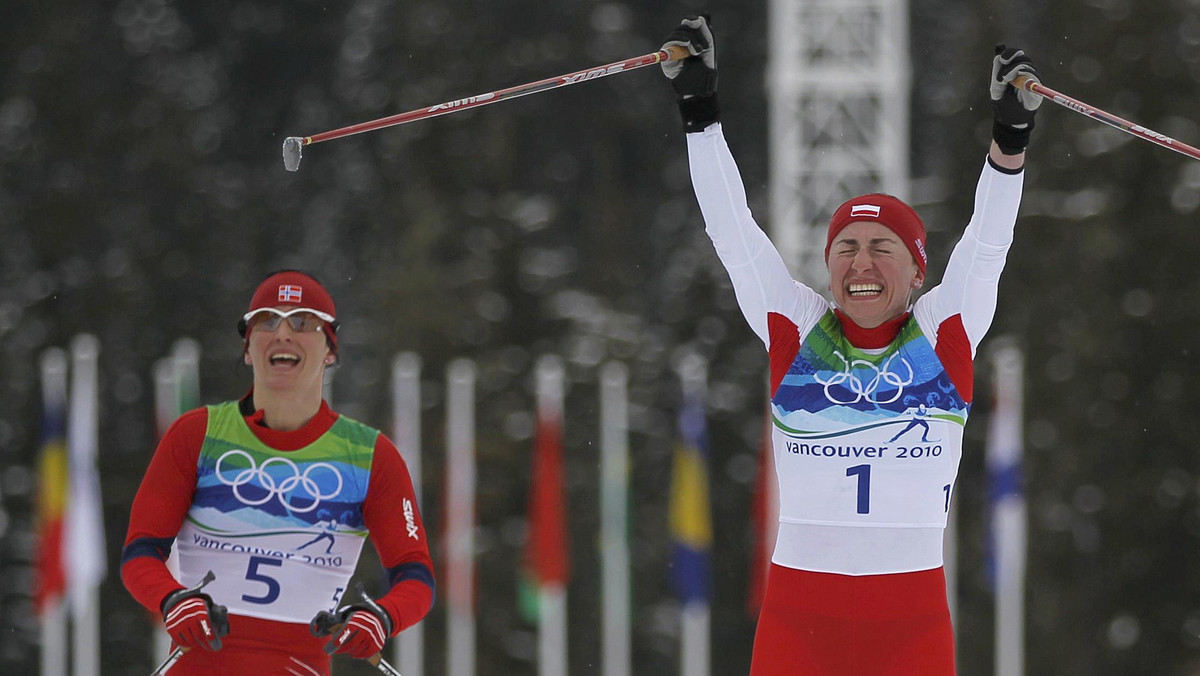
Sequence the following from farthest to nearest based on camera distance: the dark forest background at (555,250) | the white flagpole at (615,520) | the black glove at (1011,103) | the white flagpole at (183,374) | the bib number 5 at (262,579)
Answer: the dark forest background at (555,250) < the white flagpole at (615,520) < the white flagpole at (183,374) < the bib number 5 at (262,579) < the black glove at (1011,103)

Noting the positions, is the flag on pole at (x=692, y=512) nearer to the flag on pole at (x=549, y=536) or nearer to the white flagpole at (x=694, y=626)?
the white flagpole at (x=694, y=626)

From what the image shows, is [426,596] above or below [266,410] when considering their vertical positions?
below

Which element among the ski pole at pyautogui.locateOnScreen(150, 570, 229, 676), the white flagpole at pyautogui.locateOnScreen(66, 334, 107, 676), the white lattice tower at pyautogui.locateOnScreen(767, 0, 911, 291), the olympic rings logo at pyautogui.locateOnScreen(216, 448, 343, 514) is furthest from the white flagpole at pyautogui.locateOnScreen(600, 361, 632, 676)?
the ski pole at pyautogui.locateOnScreen(150, 570, 229, 676)

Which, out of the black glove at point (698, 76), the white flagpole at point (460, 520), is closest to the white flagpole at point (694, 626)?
the white flagpole at point (460, 520)

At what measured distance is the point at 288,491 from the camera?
4.09m

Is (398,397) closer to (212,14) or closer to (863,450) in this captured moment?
(863,450)

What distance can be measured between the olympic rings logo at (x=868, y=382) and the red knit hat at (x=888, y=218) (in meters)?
0.27

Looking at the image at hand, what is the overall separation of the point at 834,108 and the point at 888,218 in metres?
6.66

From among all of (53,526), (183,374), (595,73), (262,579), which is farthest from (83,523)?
(595,73)

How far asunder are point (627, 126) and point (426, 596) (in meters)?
13.8

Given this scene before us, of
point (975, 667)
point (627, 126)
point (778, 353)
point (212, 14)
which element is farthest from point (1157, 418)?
point (778, 353)

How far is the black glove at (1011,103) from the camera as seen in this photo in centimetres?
373

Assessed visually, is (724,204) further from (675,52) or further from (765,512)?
(765,512)

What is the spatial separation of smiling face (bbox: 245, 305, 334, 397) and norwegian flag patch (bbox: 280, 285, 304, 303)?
0.06 feet
